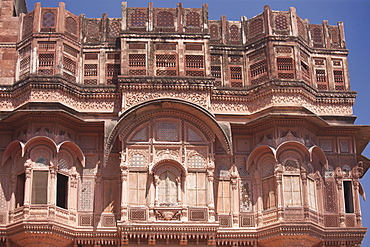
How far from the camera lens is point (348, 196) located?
21.5m

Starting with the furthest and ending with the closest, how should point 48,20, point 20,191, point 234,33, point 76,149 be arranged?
1. point 234,33
2. point 48,20
3. point 76,149
4. point 20,191

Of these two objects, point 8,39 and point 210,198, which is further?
point 8,39

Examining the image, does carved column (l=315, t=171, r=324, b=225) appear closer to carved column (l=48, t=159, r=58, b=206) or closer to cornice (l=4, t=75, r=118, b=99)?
cornice (l=4, t=75, r=118, b=99)

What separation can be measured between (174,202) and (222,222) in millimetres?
1461

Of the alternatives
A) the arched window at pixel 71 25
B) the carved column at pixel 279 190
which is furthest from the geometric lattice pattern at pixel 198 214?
the arched window at pixel 71 25

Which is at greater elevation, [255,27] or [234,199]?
[255,27]

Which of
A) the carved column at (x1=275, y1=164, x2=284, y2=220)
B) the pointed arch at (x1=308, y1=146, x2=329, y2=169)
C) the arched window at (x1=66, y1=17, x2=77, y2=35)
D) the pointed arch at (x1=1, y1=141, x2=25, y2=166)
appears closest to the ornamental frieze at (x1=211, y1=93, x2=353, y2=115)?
the pointed arch at (x1=308, y1=146, x2=329, y2=169)

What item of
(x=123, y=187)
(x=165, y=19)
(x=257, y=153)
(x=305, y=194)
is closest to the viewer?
(x=123, y=187)

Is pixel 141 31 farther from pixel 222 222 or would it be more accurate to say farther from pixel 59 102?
pixel 222 222

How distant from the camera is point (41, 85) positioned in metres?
20.8

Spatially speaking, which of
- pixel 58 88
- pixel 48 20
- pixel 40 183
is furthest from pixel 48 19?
pixel 40 183

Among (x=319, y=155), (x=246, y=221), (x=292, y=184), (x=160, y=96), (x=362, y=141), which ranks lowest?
(x=246, y=221)

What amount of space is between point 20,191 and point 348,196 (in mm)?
8983

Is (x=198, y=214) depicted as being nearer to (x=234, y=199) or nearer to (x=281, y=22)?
(x=234, y=199)
